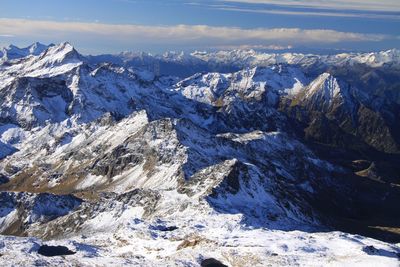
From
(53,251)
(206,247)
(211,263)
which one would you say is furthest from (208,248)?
(53,251)

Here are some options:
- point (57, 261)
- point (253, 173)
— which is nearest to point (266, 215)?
point (253, 173)

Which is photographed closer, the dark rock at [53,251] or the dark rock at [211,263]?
the dark rock at [211,263]

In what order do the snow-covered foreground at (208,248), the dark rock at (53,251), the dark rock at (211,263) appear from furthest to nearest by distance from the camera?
the dark rock at (53,251) < the snow-covered foreground at (208,248) < the dark rock at (211,263)

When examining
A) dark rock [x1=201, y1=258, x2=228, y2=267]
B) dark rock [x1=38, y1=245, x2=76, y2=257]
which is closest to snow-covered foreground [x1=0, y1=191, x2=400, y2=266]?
dark rock [x1=201, y1=258, x2=228, y2=267]

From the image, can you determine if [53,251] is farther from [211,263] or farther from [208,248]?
[211,263]

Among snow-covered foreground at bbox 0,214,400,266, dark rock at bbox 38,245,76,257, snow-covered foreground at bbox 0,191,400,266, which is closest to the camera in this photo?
snow-covered foreground at bbox 0,214,400,266

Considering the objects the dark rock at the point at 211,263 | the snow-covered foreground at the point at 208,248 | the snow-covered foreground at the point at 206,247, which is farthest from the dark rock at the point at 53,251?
the dark rock at the point at 211,263

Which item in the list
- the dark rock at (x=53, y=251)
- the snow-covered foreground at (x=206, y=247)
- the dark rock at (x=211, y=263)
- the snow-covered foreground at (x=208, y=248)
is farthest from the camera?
the dark rock at (x=53, y=251)

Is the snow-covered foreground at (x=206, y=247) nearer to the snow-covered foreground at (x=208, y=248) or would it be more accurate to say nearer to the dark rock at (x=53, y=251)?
the snow-covered foreground at (x=208, y=248)

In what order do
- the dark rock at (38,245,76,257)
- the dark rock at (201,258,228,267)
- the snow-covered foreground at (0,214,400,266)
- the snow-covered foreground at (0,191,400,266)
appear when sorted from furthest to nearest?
the dark rock at (38,245,76,257) < the snow-covered foreground at (0,191,400,266) < the snow-covered foreground at (0,214,400,266) < the dark rock at (201,258,228,267)

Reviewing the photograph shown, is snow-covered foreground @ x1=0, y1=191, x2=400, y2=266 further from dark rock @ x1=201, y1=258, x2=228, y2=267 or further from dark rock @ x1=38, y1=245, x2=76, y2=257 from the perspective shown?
dark rock @ x1=38, y1=245, x2=76, y2=257

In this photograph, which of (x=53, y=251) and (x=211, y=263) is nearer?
(x=211, y=263)
